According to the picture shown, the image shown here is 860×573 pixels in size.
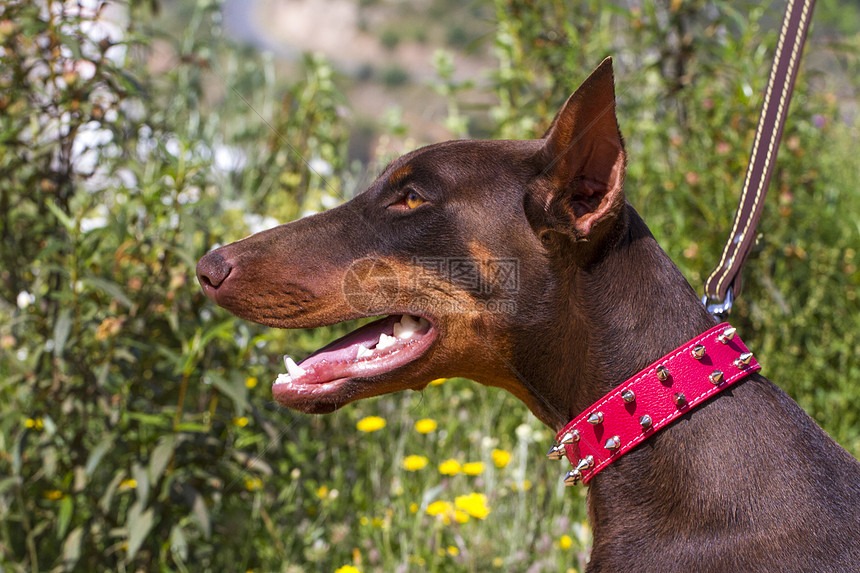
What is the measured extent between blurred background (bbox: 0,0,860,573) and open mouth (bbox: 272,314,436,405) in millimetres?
545

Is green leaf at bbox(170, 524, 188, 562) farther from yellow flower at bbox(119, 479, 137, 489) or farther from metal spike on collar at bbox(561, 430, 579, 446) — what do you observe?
metal spike on collar at bbox(561, 430, 579, 446)

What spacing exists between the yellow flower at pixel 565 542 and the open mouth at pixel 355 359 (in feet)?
4.58

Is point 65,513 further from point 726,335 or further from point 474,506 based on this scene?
point 726,335

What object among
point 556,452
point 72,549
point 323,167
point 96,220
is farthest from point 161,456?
point 323,167

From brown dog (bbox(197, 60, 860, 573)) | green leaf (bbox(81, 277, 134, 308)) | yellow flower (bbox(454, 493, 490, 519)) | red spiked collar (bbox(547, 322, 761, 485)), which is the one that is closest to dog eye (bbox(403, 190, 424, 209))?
brown dog (bbox(197, 60, 860, 573))

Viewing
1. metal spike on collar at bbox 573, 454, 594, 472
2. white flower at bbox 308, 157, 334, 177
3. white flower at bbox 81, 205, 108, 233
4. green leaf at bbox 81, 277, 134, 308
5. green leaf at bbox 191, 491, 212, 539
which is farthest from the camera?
white flower at bbox 308, 157, 334, 177

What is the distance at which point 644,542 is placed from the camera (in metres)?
1.83

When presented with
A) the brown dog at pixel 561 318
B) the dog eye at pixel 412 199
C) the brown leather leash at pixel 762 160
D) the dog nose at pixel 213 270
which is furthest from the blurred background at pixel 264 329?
the brown leather leash at pixel 762 160

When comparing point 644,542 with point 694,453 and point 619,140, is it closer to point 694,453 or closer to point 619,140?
point 694,453

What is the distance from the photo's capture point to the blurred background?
2.78 m

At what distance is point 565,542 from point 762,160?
1700mm

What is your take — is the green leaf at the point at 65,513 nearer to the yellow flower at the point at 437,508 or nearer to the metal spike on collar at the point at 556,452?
the yellow flower at the point at 437,508

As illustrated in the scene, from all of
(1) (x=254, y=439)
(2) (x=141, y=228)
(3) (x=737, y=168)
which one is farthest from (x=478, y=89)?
(1) (x=254, y=439)

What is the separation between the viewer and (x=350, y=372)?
2.13 meters
